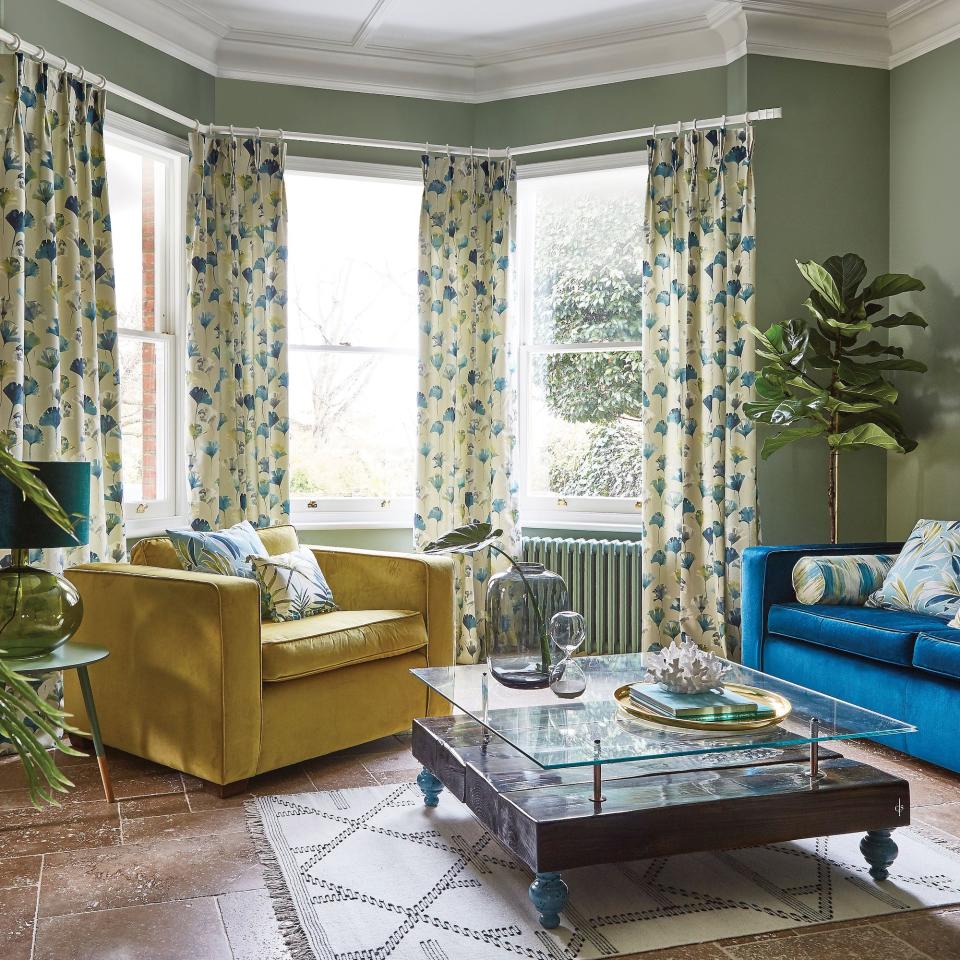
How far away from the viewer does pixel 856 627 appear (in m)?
3.42

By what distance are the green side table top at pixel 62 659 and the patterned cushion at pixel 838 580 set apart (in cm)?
259

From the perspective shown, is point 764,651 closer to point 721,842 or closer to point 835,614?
point 835,614

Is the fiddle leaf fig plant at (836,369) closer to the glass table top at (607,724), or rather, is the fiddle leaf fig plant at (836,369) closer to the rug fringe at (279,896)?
the glass table top at (607,724)

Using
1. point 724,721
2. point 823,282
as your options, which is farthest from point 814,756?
point 823,282

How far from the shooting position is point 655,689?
2.56 metres

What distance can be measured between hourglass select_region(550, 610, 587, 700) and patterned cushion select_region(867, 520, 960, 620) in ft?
5.20

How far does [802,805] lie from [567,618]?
753 millimetres

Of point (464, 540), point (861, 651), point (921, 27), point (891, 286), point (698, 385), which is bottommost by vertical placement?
point (861, 651)

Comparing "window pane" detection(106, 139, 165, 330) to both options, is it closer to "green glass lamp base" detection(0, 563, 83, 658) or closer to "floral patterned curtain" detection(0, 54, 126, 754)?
"floral patterned curtain" detection(0, 54, 126, 754)

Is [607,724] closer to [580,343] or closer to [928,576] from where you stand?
[928,576]

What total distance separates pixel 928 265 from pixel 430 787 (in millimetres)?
3392

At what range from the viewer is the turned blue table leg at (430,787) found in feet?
9.27

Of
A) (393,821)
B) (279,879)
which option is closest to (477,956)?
(279,879)

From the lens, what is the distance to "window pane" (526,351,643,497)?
5.06m
